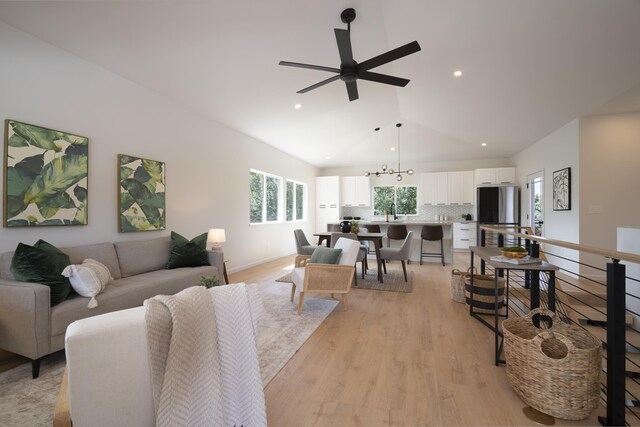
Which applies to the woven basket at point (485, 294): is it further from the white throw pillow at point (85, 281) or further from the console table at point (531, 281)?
the white throw pillow at point (85, 281)

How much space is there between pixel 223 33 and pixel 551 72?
3997 mm

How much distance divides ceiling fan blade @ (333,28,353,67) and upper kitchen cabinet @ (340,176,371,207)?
6371 millimetres

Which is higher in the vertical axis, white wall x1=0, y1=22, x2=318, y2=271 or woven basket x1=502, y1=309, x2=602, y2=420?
white wall x1=0, y1=22, x2=318, y2=271

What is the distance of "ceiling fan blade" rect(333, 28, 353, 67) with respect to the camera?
7.60 ft

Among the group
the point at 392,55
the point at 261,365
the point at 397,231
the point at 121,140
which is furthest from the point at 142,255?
the point at 397,231

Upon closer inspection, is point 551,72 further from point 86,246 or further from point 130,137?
point 86,246

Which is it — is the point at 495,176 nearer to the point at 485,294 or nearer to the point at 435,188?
the point at 435,188

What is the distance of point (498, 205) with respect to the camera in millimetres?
7211

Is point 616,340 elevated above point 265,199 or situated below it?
below

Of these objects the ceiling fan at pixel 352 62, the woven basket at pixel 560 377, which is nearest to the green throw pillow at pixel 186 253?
the ceiling fan at pixel 352 62

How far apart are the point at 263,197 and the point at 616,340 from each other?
592cm

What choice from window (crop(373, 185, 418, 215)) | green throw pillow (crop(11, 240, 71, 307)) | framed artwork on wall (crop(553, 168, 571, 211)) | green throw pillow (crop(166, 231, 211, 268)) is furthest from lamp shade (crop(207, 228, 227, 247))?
window (crop(373, 185, 418, 215))

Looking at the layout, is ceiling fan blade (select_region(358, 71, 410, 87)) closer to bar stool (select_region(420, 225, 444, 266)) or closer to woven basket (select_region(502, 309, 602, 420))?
woven basket (select_region(502, 309, 602, 420))

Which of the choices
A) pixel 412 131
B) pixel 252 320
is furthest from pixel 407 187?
pixel 252 320
